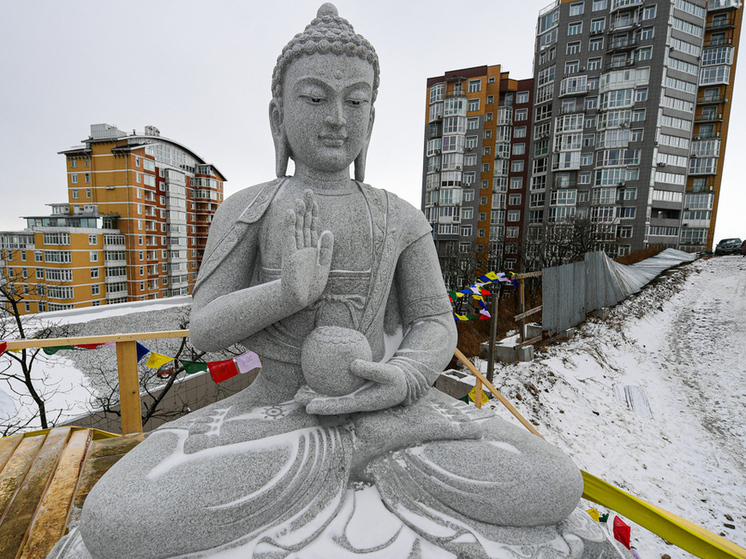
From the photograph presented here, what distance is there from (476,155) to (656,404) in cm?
2698

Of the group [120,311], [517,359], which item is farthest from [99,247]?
[517,359]

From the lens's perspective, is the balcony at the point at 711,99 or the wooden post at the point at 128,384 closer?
the wooden post at the point at 128,384

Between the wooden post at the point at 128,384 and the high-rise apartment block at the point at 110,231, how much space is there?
2369 cm

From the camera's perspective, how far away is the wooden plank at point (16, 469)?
9.08 ft

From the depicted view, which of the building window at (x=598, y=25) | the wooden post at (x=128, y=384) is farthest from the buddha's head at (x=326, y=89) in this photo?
the building window at (x=598, y=25)

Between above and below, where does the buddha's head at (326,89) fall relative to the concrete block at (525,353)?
above

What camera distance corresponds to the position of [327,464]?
84.1 inches

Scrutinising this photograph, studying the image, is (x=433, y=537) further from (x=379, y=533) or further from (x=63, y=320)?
(x=63, y=320)

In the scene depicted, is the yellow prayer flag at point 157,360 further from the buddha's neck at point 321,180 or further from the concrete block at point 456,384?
the concrete block at point 456,384

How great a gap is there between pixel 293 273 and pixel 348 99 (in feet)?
4.03

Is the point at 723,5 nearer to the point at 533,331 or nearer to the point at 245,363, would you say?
the point at 533,331

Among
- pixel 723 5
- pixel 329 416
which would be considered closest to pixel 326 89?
pixel 329 416

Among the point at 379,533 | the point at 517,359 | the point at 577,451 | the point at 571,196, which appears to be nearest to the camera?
the point at 379,533

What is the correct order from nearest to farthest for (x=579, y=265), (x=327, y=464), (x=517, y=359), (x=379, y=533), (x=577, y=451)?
(x=379, y=533), (x=327, y=464), (x=577, y=451), (x=517, y=359), (x=579, y=265)
